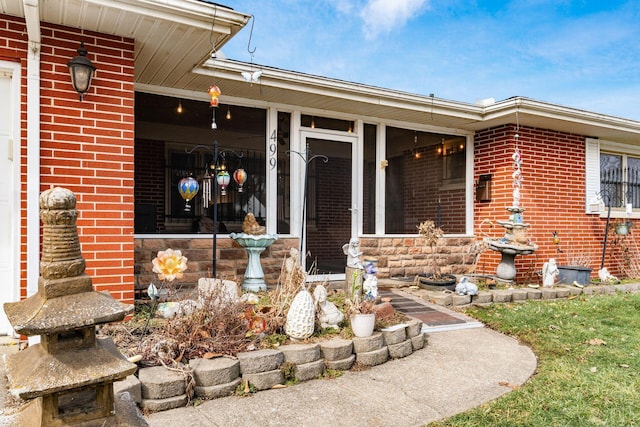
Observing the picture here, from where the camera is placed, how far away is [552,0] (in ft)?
27.7

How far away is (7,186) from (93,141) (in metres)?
0.78

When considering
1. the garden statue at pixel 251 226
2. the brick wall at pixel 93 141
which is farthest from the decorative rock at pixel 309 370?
the garden statue at pixel 251 226

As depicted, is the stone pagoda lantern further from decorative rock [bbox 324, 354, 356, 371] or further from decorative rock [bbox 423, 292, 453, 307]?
decorative rock [bbox 423, 292, 453, 307]

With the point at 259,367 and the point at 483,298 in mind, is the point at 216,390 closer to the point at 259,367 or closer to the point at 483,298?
the point at 259,367

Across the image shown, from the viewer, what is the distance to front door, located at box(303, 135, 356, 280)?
623cm

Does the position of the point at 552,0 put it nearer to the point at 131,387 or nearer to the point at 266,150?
the point at 266,150

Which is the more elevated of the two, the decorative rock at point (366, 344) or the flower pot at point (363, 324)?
the flower pot at point (363, 324)

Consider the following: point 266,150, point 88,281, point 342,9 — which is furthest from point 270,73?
point 342,9

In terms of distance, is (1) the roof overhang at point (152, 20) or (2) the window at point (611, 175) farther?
(2) the window at point (611, 175)

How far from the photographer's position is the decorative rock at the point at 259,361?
296 cm

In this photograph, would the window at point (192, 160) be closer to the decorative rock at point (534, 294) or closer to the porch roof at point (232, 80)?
the porch roof at point (232, 80)

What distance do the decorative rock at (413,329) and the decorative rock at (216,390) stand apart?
175 centimetres

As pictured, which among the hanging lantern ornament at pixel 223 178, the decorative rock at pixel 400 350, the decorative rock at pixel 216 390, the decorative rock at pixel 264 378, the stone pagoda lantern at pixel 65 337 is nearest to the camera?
the stone pagoda lantern at pixel 65 337

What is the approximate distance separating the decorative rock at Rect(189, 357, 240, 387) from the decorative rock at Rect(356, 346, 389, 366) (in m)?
1.03
